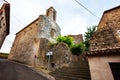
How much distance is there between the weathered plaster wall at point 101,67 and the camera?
5619 mm

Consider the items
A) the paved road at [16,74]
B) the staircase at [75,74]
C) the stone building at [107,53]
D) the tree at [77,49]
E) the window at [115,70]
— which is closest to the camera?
the window at [115,70]

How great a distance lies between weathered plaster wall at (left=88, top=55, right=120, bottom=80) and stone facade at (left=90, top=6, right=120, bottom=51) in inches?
71.5

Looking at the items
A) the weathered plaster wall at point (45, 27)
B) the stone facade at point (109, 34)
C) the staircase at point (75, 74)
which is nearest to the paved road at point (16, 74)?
the staircase at point (75, 74)

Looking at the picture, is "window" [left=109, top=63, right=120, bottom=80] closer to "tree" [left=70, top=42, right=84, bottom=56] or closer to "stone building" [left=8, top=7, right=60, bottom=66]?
"stone building" [left=8, top=7, right=60, bottom=66]

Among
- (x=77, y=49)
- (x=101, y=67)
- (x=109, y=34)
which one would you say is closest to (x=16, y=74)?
(x=101, y=67)

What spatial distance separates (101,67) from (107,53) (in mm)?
894

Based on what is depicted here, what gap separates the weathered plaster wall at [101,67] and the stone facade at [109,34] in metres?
1.82

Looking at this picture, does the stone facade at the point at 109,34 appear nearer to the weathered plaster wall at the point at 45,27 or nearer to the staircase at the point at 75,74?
the staircase at the point at 75,74

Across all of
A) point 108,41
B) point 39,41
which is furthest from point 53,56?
point 108,41

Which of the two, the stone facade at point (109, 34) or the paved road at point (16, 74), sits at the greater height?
the stone facade at point (109, 34)

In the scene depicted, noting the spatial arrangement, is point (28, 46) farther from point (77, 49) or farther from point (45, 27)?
point (77, 49)

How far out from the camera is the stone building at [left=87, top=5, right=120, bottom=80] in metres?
5.60

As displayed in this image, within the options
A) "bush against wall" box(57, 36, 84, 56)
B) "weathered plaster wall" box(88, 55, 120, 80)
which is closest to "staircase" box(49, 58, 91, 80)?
"weathered plaster wall" box(88, 55, 120, 80)

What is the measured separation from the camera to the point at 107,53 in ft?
19.6
